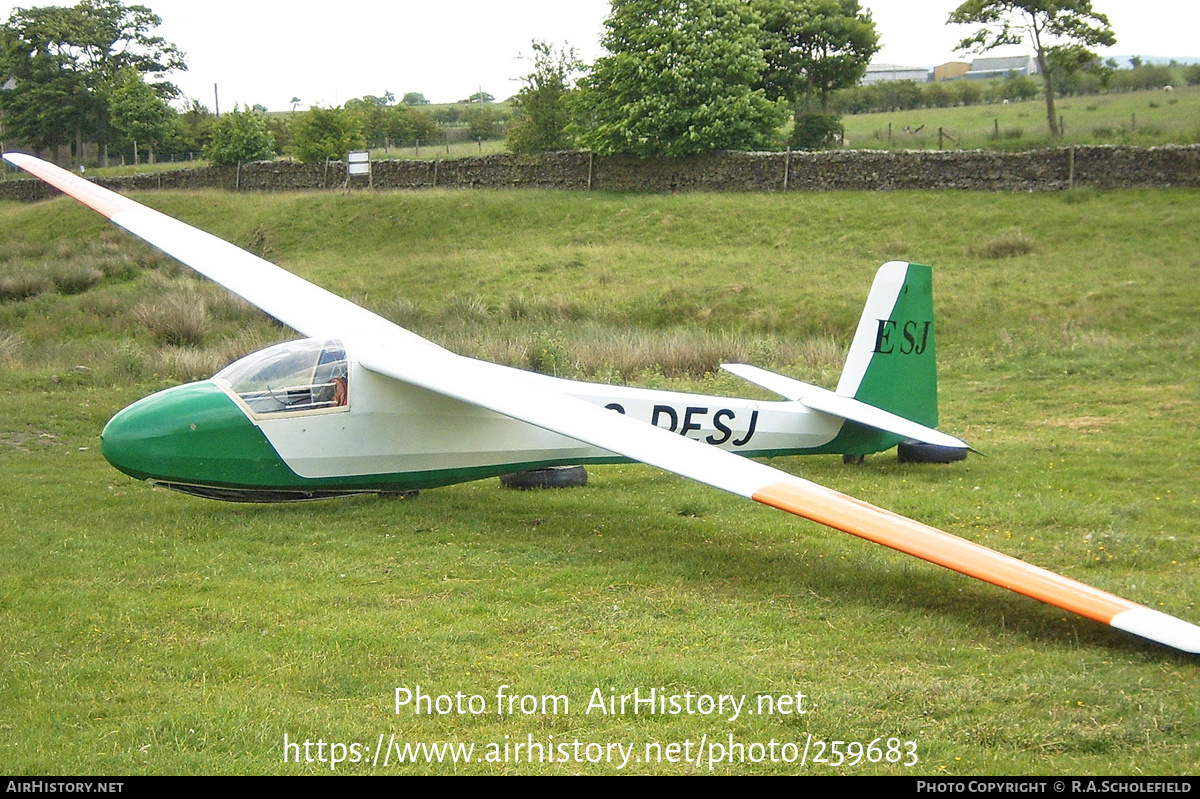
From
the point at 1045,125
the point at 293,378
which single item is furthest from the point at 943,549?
the point at 1045,125

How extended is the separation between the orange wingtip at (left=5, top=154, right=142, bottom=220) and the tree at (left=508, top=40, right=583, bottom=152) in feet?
107

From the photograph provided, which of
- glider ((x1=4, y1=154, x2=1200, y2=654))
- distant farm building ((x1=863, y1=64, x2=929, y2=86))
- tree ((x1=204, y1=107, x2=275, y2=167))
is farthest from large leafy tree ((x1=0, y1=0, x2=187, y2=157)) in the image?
distant farm building ((x1=863, y1=64, x2=929, y2=86))

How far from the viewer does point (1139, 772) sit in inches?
200

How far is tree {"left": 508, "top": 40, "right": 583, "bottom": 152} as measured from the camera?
4906 centimetres

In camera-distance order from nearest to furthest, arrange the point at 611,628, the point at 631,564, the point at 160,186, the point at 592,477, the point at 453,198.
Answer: the point at 611,628 → the point at 631,564 → the point at 592,477 → the point at 453,198 → the point at 160,186

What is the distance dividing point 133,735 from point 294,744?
0.83 meters

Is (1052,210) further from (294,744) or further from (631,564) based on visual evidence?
(294,744)

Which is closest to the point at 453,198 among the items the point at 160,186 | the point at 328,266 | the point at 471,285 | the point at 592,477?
the point at 328,266

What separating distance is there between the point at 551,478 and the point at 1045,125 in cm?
4018

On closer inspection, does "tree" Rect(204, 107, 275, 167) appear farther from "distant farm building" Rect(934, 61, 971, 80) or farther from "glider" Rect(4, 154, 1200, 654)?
"distant farm building" Rect(934, 61, 971, 80)

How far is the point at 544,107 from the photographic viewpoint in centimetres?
4934

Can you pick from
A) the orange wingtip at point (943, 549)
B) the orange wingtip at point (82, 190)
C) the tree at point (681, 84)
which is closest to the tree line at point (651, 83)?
the tree at point (681, 84)

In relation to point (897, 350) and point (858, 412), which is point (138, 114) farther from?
point (858, 412)

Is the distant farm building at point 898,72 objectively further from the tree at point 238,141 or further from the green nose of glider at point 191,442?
the green nose of glider at point 191,442
